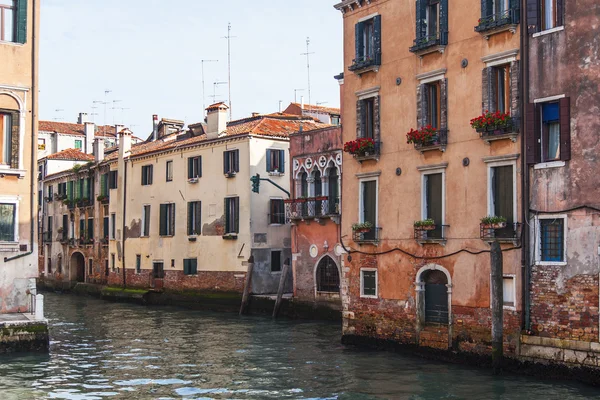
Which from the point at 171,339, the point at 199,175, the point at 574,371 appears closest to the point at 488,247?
the point at 574,371

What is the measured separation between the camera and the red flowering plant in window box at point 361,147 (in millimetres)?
19547

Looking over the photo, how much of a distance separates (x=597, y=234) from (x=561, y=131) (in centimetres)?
194

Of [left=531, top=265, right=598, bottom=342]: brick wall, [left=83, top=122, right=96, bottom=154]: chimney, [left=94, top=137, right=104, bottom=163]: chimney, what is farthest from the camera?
[left=83, top=122, right=96, bottom=154]: chimney

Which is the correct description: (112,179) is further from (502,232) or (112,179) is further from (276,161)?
(502,232)

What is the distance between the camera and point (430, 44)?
18.0 metres

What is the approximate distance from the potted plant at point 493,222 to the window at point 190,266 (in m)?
19.7

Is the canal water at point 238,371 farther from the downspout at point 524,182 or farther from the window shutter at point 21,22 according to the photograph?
the window shutter at point 21,22

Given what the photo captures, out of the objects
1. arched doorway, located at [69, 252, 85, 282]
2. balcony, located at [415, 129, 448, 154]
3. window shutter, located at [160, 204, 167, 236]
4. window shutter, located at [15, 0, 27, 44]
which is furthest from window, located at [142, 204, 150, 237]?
balcony, located at [415, 129, 448, 154]

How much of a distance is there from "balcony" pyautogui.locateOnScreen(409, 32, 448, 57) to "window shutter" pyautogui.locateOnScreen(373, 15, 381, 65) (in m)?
1.20

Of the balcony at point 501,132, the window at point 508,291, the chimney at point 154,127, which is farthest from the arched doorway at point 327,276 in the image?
the chimney at point 154,127

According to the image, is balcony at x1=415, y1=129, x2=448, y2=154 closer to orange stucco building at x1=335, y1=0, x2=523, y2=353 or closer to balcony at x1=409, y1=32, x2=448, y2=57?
orange stucco building at x1=335, y1=0, x2=523, y2=353

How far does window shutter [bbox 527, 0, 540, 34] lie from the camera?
15625 millimetres

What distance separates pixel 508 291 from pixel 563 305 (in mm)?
1376

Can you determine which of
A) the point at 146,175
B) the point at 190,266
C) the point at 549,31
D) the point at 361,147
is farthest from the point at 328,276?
the point at 146,175
